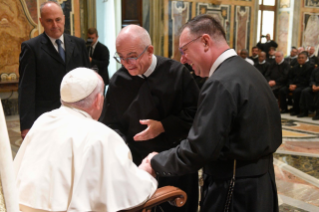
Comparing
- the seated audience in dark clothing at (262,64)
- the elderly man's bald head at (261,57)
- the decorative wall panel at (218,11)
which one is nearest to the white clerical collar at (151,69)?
the seated audience in dark clothing at (262,64)

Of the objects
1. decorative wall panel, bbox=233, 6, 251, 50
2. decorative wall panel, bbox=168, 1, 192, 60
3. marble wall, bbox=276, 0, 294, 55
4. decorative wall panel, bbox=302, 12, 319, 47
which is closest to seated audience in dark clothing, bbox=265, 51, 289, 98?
decorative wall panel, bbox=233, 6, 251, 50

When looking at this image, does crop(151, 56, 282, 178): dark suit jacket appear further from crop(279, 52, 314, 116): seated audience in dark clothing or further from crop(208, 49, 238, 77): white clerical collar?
crop(279, 52, 314, 116): seated audience in dark clothing

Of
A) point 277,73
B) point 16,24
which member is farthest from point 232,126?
point 277,73

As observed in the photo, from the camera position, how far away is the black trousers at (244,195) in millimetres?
1716

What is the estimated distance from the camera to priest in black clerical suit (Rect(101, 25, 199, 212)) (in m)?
2.42

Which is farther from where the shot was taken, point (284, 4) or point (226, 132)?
point (284, 4)

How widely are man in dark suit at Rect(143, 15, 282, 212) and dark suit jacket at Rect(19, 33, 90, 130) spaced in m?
1.56

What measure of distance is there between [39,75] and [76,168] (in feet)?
5.52

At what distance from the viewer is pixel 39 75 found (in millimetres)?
3041

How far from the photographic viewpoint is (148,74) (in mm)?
2539

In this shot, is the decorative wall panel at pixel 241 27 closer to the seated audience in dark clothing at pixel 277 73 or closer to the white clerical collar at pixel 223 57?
the seated audience in dark clothing at pixel 277 73

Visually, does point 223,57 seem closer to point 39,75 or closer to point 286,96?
point 39,75

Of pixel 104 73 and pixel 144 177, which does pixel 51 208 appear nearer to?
pixel 144 177

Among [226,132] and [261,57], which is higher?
[226,132]
